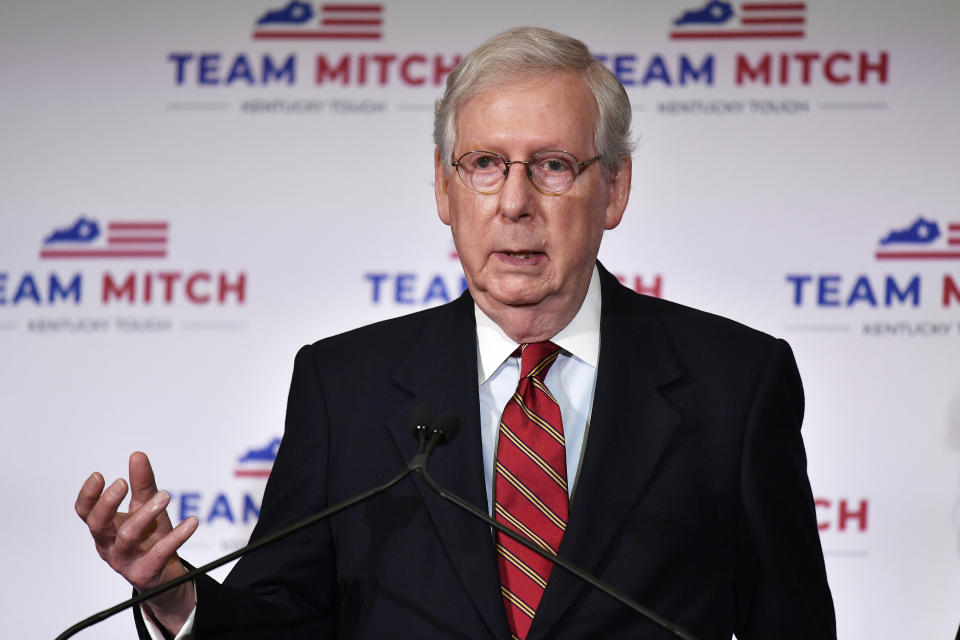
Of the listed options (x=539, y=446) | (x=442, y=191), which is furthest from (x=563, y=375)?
(x=442, y=191)

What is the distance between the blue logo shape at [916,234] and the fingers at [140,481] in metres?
2.48

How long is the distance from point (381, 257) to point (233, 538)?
97 centimetres

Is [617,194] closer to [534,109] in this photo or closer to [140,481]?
[534,109]

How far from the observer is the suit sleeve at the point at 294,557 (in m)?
1.90

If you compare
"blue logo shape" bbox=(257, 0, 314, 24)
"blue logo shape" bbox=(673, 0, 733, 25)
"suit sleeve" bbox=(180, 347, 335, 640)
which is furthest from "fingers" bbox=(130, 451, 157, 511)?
"blue logo shape" bbox=(673, 0, 733, 25)

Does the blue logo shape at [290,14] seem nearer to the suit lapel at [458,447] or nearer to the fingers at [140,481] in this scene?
the suit lapel at [458,447]

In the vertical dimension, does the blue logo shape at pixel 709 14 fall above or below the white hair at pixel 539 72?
above

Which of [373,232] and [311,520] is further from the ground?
[373,232]

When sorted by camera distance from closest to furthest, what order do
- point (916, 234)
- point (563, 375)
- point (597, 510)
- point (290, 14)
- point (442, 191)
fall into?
point (597, 510), point (563, 375), point (442, 191), point (916, 234), point (290, 14)

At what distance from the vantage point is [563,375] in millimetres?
2076

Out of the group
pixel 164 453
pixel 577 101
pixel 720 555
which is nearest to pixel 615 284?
pixel 577 101

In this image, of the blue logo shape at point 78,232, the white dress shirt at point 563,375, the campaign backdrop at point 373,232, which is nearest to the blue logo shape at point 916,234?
the campaign backdrop at point 373,232

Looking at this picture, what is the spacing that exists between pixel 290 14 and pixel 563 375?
2.05 meters

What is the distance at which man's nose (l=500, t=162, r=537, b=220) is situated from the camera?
197 centimetres
